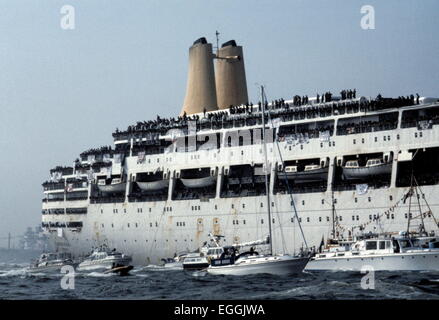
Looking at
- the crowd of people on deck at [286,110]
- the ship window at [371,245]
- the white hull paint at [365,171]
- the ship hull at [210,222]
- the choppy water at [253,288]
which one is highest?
the crowd of people on deck at [286,110]

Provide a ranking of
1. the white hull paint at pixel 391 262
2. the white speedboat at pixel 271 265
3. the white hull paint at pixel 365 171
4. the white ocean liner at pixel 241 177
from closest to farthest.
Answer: the white hull paint at pixel 391 262 → the white speedboat at pixel 271 265 → the white ocean liner at pixel 241 177 → the white hull paint at pixel 365 171

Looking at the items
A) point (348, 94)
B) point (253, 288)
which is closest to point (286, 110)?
point (348, 94)

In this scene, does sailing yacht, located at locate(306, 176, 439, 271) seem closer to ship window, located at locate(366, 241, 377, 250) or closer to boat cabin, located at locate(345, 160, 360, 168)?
ship window, located at locate(366, 241, 377, 250)

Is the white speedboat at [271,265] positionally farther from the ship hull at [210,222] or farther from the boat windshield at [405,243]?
the ship hull at [210,222]

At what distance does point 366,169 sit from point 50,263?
108ft

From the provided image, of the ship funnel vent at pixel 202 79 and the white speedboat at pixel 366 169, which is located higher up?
the ship funnel vent at pixel 202 79

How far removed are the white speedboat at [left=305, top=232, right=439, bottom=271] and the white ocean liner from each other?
804 cm

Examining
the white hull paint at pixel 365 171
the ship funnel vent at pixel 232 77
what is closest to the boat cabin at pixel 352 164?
the white hull paint at pixel 365 171

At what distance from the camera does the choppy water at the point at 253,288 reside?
1264 inches

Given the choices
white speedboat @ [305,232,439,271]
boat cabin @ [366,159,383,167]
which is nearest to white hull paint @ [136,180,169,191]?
boat cabin @ [366,159,383,167]

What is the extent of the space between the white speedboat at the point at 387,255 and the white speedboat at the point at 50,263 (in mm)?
32384

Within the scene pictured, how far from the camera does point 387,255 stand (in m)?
44.0
